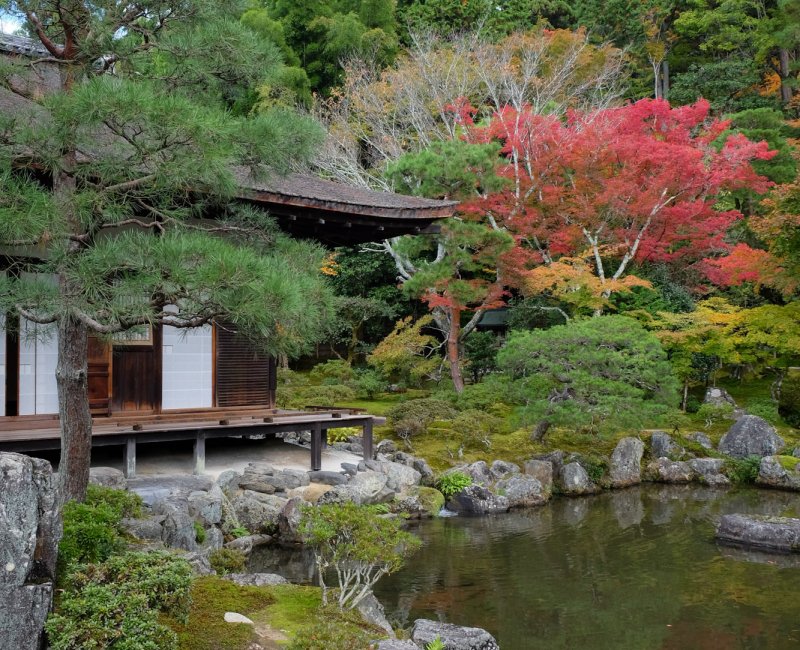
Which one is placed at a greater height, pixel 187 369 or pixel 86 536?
pixel 187 369

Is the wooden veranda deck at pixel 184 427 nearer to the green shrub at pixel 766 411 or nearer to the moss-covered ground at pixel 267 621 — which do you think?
the moss-covered ground at pixel 267 621

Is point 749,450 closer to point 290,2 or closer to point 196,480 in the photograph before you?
point 196,480

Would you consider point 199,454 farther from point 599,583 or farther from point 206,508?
point 599,583

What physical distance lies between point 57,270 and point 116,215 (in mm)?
616

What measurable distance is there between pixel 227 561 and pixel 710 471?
10.2 metres

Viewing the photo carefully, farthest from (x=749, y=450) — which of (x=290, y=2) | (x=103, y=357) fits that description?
(x=290, y=2)

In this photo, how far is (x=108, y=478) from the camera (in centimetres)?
868

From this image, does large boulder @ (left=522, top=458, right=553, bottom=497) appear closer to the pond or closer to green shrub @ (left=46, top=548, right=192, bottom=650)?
the pond

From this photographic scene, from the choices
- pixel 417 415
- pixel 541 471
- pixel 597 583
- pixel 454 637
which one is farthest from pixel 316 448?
pixel 454 637

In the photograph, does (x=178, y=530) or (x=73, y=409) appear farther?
(x=178, y=530)

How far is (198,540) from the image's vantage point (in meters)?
7.87

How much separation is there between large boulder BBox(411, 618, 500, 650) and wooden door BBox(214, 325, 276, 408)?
5524mm

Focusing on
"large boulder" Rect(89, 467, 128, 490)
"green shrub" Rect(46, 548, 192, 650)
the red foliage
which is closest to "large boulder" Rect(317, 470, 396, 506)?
"large boulder" Rect(89, 467, 128, 490)

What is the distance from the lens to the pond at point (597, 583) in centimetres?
679
